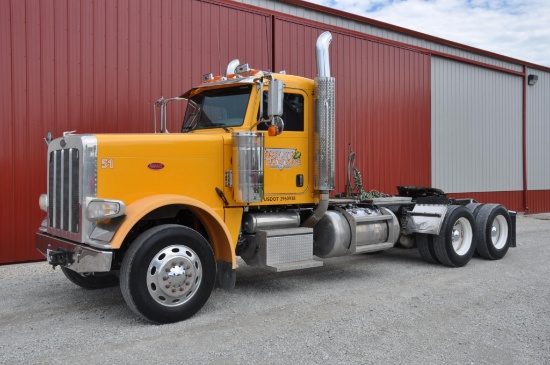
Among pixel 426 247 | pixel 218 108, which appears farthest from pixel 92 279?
pixel 426 247

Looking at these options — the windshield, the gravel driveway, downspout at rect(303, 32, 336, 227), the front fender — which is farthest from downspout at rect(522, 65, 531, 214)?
the front fender

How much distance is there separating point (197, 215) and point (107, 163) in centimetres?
115

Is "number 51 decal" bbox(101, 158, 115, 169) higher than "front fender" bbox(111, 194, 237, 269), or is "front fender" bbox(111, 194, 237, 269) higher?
"number 51 decal" bbox(101, 158, 115, 169)

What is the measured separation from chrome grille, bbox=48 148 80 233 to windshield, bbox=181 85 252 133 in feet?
5.85

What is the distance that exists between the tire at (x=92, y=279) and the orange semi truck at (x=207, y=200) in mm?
15

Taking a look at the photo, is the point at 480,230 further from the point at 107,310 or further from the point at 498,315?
the point at 107,310

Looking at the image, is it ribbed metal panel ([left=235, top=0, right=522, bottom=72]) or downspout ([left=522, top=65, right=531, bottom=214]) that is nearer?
ribbed metal panel ([left=235, top=0, right=522, bottom=72])

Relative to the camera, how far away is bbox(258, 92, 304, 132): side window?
6.49 metres

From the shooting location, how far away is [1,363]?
4020 millimetres

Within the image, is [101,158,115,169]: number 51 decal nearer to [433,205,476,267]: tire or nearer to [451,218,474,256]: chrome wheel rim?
[433,205,476,267]: tire

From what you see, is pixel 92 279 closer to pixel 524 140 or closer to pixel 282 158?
pixel 282 158

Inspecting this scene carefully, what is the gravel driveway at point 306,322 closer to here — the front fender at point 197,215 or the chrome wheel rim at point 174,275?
the chrome wheel rim at point 174,275

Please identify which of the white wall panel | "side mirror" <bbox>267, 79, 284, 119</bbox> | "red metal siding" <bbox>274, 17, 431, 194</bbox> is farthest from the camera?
the white wall panel

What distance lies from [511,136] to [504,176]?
158 centimetres
